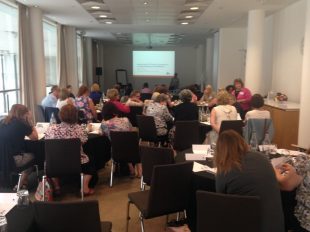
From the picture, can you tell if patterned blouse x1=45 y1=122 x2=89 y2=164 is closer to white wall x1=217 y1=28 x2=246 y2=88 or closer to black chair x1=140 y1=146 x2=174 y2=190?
black chair x1=140 y1=146 x2=174 y2=190

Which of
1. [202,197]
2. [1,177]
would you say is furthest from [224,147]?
[1,177]

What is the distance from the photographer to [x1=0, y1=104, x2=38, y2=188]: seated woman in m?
3.93

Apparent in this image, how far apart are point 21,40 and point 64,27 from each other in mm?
4457

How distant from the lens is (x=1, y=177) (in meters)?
3.93

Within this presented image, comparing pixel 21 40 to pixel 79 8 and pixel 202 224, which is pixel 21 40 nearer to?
pixel 79 8

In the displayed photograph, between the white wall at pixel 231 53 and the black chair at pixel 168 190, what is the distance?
410 inches

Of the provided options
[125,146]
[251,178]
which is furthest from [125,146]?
[251,178]

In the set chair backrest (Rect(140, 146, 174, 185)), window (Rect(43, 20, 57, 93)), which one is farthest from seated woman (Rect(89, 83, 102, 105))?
chair backrest (Rect(140, 146, 174, 185))

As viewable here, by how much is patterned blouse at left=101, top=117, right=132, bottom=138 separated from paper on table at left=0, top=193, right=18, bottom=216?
2497 millimetres

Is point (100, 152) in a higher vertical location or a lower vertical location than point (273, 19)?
lower

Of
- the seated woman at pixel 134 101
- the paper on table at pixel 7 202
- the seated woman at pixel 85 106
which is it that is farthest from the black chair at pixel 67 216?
the seated woman at pixel 134 101

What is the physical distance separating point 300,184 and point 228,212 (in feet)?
2.34

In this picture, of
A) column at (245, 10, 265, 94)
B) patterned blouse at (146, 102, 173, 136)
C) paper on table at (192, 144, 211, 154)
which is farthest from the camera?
column at (245, 10, 265, 94)

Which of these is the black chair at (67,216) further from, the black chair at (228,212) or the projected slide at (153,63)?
the projected slide at (153,63)
